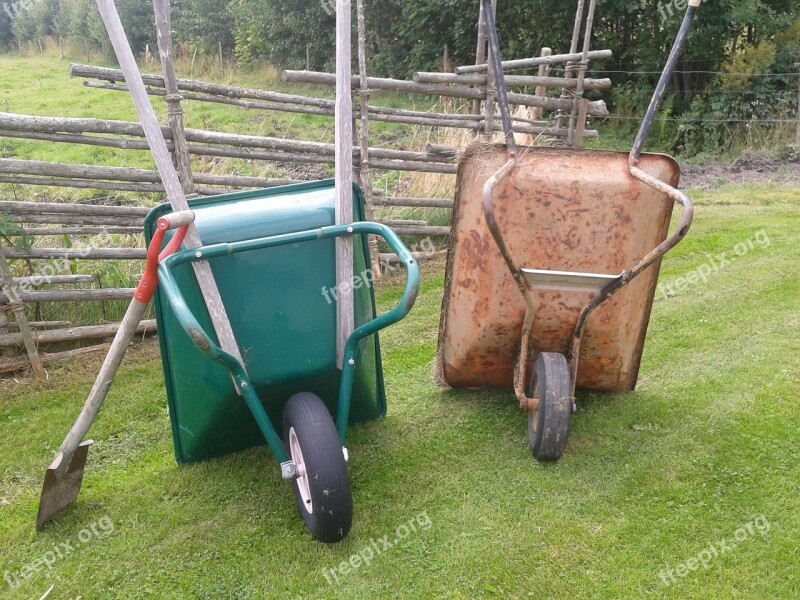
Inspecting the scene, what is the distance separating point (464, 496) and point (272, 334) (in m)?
0.93

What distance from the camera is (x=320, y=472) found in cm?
213

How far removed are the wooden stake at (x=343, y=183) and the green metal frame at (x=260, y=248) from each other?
3.4 inches

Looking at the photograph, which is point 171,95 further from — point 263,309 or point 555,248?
point 555,248

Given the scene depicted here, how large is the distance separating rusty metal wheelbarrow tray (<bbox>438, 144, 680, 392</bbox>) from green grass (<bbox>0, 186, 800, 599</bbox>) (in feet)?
1.09

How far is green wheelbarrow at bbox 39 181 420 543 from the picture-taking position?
215 cm

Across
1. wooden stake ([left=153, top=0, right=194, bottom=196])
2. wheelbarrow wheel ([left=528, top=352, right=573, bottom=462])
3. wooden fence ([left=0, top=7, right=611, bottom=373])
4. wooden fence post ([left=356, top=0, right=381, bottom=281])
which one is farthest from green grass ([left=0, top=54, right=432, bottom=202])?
wheelbarrow wheel ([left=528, top=352, right=573, bottom=462])

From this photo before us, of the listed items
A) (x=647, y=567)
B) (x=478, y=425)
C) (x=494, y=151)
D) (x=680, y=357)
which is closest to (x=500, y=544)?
(x=647, y=567)

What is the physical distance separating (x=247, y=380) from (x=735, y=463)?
6.11 feet

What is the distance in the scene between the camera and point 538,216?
8.62 ft

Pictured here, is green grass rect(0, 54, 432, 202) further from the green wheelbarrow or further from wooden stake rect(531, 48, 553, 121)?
the green wheelbarrow

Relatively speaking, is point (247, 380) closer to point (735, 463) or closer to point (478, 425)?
point (478, 425)

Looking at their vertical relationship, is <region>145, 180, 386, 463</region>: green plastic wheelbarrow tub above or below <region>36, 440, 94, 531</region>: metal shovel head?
above

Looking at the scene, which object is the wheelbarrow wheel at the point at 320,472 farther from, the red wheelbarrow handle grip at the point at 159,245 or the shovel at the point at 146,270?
the red wheelbarrow handle grip at the point at 159,245

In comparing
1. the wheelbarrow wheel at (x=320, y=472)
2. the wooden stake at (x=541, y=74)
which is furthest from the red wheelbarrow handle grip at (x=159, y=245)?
the wooden stake at (x=541, y=74)
